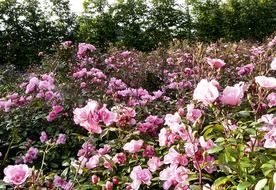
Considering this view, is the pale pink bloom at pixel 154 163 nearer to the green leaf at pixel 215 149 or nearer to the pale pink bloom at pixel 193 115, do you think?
the pale pink bloom at pixel 193 115

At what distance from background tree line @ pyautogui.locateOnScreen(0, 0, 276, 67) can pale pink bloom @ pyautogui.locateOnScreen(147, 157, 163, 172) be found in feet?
33.6

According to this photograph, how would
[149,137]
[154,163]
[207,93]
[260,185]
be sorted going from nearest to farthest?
[260,185] < [207,93] < [154,163] < [149,137]

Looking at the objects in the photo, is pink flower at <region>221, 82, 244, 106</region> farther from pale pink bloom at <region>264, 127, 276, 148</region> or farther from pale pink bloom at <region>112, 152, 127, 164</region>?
pale pink bloom at <region>112, 152, 127, 164</region>

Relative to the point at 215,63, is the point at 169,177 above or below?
below

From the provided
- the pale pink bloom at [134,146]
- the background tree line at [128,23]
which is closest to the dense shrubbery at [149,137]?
the pale pink bloom at [134,146]

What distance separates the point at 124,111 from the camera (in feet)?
9.36

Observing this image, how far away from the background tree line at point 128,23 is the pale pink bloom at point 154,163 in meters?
10.2

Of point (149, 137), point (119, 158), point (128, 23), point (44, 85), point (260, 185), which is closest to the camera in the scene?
point (260, 185)

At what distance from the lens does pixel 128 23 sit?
14.2m

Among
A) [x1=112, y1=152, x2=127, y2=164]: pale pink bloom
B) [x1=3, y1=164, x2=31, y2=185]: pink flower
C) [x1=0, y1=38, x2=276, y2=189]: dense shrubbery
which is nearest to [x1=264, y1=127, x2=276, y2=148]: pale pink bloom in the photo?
[x1=0, y1=38, x2=276, y2=189]: dense shrubbery

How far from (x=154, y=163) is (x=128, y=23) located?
11.8 metres

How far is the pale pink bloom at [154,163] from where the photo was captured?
8.41 feet

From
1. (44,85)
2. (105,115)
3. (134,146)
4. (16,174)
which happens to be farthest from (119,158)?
(44,85)

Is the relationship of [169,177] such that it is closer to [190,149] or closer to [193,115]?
[190,149]
